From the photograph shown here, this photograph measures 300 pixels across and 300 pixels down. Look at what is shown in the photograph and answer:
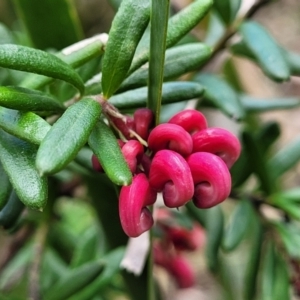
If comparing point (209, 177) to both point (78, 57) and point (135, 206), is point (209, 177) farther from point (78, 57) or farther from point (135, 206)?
point (78, 57)

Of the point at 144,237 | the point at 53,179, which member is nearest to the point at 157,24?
the point at 144,237

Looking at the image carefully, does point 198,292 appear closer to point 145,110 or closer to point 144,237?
point 144,237

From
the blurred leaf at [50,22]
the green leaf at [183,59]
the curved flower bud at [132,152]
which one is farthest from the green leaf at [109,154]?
the blurred leaf at [50,22]

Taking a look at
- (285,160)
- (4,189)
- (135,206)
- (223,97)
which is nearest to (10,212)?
(4,189)

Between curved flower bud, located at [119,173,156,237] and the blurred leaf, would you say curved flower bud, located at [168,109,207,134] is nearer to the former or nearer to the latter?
curved flower bud, located at [119,173,156,237]

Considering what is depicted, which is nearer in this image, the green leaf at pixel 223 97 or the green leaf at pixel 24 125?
the green leaf at pixel 24 125

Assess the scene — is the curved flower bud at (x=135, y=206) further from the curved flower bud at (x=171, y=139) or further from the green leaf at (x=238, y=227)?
the green leaf at (x=238, y=227)
